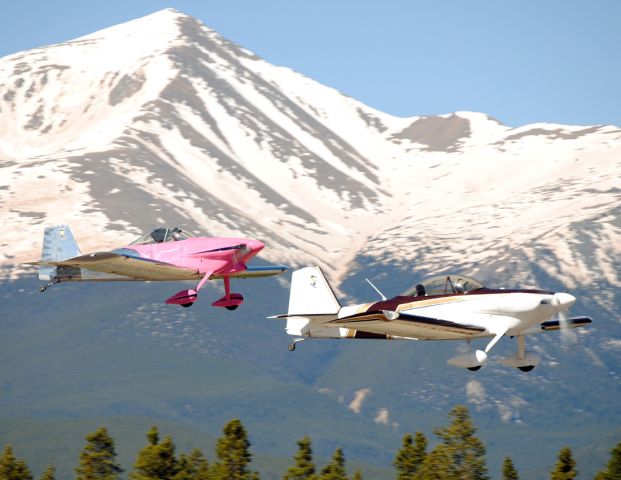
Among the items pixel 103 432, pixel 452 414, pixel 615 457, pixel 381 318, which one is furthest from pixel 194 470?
pixel 381 318

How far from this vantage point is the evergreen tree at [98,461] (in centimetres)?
8975

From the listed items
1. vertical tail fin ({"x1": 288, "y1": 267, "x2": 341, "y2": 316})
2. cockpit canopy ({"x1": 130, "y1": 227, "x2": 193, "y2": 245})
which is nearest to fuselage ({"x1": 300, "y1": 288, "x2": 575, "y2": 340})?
vertical tail fin ({"x1": 288, "y1": 267, "x2": 341, "y2": 316})

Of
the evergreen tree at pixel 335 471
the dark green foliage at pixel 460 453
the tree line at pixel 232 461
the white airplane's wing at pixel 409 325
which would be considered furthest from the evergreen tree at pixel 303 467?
the white airplane's wing at pixel 409 325

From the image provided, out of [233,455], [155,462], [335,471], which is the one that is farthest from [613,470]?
[155,462]

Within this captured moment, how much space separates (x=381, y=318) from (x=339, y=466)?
4453 centimetres

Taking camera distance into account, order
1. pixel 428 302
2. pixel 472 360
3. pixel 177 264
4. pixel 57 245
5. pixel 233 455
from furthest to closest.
Result: pixel 233 455
pixel 57 245
pixel 177 264
pixel 428 302
pixel 472 360

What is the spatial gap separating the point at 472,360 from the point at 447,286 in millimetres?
4233

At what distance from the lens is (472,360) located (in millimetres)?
52562

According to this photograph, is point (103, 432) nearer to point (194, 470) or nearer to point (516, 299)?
point (194, 470)

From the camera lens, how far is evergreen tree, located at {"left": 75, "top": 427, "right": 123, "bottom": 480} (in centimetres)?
8975

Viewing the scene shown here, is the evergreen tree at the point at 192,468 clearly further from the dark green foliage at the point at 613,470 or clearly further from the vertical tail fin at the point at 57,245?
the dark green foliage at the point at 613,470

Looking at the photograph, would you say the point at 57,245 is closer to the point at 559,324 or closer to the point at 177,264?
the point at 177,264

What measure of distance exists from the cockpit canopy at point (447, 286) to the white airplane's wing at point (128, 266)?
38.4 ft

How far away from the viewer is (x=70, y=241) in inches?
A: 2525
